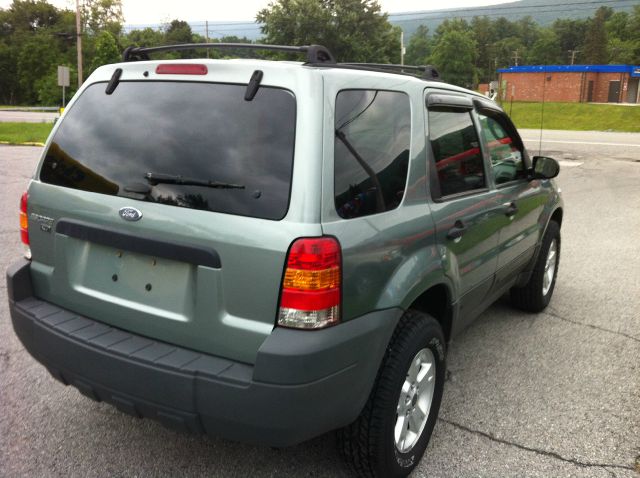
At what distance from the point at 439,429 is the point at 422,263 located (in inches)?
41.0

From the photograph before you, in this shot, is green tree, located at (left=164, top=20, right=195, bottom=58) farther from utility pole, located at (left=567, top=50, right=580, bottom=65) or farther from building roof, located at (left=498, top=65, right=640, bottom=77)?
utility pole, located at (left=567, top=50, right=580, bottom=65)

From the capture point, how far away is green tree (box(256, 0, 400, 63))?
5919 cm

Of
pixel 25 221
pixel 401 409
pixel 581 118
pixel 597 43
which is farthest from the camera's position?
pixel 597 43

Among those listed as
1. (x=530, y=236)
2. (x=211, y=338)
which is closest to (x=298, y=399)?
(x=211, y=338)

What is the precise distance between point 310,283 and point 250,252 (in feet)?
0.81

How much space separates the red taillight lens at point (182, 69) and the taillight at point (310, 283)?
85 cm

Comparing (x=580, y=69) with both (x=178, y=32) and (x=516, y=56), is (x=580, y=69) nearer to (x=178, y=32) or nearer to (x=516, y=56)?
(x=178, y=32)

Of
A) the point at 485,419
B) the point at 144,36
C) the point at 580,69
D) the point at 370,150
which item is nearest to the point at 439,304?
the point at 485,419

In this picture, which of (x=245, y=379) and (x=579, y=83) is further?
(x=579, y=83)

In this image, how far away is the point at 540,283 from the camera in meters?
4.70

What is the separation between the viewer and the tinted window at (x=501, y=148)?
367cm

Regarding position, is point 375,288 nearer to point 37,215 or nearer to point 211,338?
point 211,338

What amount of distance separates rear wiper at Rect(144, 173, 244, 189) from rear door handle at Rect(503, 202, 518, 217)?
2077 millimetres

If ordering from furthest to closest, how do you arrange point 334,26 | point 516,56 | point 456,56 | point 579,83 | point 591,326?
point 516,56 → point 456,56 → point 579,83 → point 334,26 → point 591,326
